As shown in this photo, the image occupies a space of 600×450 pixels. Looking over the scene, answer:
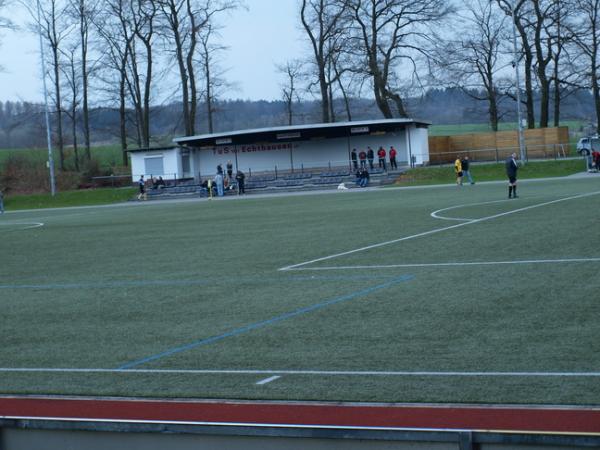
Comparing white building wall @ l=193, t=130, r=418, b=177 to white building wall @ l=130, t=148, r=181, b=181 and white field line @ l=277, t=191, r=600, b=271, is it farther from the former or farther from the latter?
white field line @ l=277, t=191, r=600, b=271

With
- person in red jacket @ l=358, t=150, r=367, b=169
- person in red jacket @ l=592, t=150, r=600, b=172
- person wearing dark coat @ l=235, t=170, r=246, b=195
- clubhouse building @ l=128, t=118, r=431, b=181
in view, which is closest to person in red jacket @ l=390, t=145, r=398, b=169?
clubhouse building @ l=128, t=118, r=431, b=181

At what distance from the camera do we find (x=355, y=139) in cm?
6325

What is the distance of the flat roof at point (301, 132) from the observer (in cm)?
6084

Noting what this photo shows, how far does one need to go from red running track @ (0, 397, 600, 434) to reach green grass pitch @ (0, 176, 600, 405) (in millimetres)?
400

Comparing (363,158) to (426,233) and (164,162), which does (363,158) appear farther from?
(426,233)

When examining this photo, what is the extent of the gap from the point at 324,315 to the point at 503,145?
54.9 meters

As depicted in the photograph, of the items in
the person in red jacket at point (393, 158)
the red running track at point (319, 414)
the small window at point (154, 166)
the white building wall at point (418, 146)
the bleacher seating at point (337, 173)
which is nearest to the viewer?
the red running track at point (319, 414)

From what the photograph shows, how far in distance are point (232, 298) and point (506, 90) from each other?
68.6 metres

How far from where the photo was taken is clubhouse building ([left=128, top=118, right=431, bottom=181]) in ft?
202

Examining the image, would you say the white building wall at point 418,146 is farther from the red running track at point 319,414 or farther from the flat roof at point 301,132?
the red running track at point 319,414

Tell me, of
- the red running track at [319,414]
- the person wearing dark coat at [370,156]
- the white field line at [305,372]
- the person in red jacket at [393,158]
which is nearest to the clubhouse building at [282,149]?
the person in red jacket at [393,158]

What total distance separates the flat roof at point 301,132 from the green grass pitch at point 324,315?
3692cm

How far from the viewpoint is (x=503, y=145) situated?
6425cm

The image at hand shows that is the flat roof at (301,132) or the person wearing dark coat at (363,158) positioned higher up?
the flat roof at (301,132)
